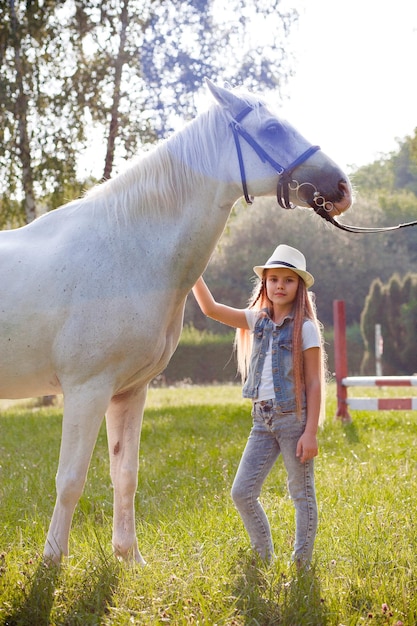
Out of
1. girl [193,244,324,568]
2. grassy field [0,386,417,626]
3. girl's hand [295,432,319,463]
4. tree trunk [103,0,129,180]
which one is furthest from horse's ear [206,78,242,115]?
tree trunk [103,0,129,180]

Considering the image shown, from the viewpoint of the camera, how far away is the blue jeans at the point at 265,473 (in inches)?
131

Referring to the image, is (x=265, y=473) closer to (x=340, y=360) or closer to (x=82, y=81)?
(x=340, y=360)

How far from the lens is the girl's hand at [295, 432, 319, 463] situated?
128 inches

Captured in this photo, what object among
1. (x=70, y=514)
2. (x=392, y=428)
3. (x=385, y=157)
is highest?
(x=385, y=157)

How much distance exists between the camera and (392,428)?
8172 millimetres

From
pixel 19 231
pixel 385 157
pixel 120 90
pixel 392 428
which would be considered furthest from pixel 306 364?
pixel 385 157

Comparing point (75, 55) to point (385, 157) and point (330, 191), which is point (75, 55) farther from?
point (385, 157)

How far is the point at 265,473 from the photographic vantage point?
344 cm

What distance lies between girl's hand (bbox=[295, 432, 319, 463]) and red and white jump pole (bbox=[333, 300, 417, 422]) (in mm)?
4497

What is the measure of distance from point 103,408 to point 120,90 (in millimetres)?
10487

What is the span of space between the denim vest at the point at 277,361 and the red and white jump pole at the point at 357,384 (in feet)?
14.3

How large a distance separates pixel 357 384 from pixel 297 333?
5.11m

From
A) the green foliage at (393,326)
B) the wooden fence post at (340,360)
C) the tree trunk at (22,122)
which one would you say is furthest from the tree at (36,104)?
the green foliage at (393,326)

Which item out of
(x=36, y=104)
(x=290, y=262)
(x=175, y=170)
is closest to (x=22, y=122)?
(x=36, y=104)
